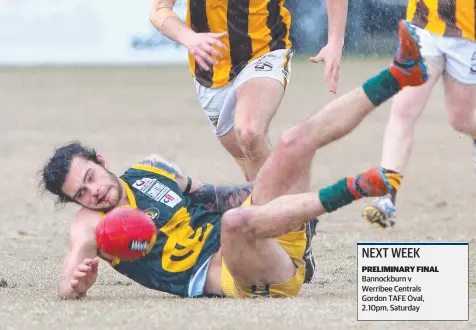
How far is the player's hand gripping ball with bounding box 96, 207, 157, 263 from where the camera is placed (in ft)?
18.3

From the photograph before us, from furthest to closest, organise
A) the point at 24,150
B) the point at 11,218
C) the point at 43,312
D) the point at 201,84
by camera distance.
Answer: the point at 24,150, the point at 11,218, the point at 201,84, the point at 43,312

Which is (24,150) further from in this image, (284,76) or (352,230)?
(284,76)

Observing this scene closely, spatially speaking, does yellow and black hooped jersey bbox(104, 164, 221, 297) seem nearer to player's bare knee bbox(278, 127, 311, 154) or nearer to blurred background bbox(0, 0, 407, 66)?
player's bare knee bbox(278, 127, 311, 154)

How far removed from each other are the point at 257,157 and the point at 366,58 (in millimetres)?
19145

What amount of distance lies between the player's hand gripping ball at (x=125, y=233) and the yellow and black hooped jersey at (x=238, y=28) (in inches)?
87.9

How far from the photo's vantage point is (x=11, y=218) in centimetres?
1019

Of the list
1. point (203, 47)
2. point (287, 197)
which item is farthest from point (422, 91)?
point (287, 197)

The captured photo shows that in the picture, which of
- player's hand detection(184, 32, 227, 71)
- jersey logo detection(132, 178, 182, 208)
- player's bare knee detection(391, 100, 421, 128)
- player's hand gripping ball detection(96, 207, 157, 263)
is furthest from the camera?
player's bare knee detection(391, 100, 421, 128)

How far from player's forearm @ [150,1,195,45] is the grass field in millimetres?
1457

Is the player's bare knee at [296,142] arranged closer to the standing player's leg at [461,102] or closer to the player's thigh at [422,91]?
the player's thigh at [422,91]

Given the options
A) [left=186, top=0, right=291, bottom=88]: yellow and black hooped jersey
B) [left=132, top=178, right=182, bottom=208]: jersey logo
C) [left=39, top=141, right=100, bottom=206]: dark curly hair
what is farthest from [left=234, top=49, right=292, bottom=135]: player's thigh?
[left=39, top=141, right=100, bottom=206]: dark curly hair

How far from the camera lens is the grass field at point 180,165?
209 inches

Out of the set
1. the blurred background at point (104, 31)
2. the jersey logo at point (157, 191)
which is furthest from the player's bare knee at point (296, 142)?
the blurred background at point (104, 31)

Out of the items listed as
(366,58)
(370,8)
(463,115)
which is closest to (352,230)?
(463,115)
